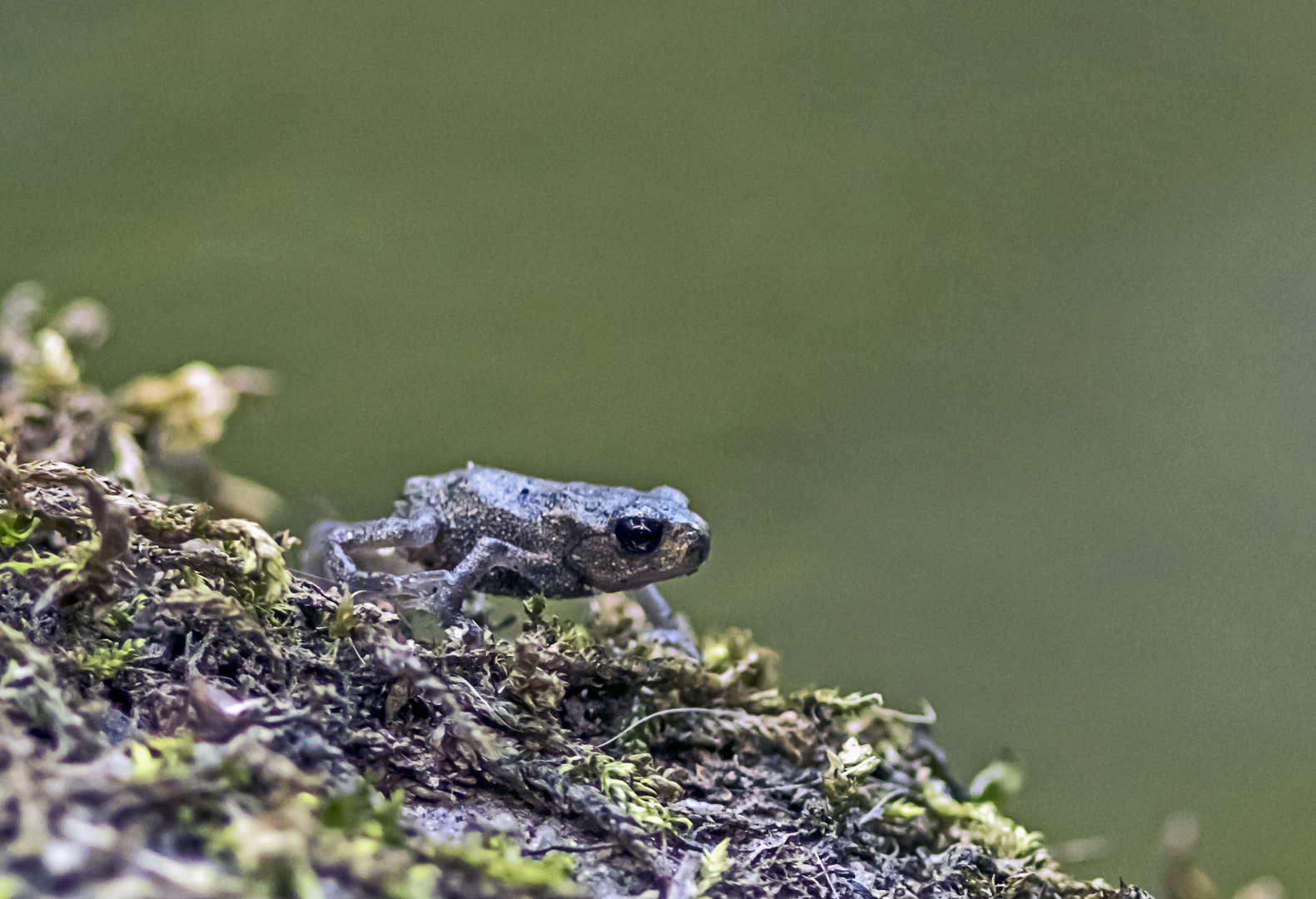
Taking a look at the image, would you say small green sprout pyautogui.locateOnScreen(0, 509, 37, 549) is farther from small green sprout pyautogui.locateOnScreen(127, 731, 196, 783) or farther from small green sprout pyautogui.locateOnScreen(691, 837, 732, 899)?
small green sprout pyautogui.locateOnScreen(691, 837, 732, 899)

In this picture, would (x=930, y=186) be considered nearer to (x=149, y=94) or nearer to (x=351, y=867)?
(x=149, y=94)

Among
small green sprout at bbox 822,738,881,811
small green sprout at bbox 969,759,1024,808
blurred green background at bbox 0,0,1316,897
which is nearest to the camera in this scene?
small green sprout at bbox 822,738,881,811

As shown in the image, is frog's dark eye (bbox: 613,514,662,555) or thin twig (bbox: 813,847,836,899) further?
frog's dark eye (bbox: 613,514,662,555)

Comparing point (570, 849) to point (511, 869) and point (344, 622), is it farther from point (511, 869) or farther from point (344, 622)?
point (344, 622)

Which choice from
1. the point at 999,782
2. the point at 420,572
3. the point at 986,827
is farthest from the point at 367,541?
the point at 999,782

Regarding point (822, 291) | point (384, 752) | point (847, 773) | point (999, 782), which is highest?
point (822, 291)

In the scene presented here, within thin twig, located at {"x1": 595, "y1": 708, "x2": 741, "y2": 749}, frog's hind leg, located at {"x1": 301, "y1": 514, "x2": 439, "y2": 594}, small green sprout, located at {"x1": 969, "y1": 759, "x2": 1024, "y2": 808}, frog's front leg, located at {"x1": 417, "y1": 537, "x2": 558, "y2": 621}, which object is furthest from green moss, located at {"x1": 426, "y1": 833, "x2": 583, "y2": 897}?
small green sprout, located at {"x1": 969, "y1": 759, "x2": 1024, "y2": 808}
